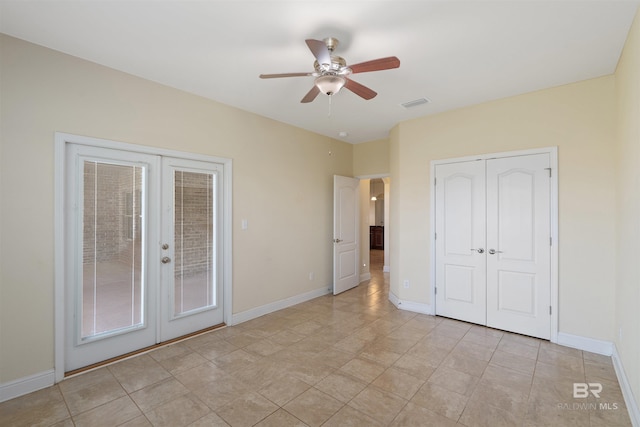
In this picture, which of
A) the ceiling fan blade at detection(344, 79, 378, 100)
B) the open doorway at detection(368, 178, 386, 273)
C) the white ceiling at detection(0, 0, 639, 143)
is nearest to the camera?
the white ceiling at detection(0, 0, 639, 143)

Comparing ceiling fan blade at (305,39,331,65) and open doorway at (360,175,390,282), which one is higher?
ceiling fan blade at (305,39,331,65)

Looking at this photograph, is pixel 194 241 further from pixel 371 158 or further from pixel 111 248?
pixel 371 158

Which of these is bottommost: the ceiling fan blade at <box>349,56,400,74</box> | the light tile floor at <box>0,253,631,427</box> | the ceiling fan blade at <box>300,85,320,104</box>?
the light tile floor at <box>0,253,631,427</box>

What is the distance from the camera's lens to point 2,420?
2084 millimetres

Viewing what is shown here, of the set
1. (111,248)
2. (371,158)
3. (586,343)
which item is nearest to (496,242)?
(586,343)

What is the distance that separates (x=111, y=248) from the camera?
2941mm

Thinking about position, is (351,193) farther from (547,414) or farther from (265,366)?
(547,414)

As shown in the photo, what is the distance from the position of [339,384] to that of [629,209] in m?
2.78

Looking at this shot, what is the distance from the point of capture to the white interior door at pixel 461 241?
3818mm

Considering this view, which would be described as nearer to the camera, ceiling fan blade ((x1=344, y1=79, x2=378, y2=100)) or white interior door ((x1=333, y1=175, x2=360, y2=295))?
ceiling fan blade ((x1=344, y1=79, x2=378, y2=100))

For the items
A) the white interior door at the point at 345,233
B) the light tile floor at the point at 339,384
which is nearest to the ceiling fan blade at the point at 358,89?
the light tile floor at the point at 339,384

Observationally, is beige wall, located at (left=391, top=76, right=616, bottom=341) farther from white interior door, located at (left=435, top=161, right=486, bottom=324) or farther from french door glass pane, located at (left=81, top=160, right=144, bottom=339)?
french door glass pane, located at (left=81, top=160, right=144, bottom=339)

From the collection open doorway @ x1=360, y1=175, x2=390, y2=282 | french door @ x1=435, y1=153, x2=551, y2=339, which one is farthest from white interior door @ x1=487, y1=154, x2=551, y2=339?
open doorway @ x1=360, y1=175, x2=390, y2=282

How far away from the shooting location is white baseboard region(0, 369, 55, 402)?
2.31m
